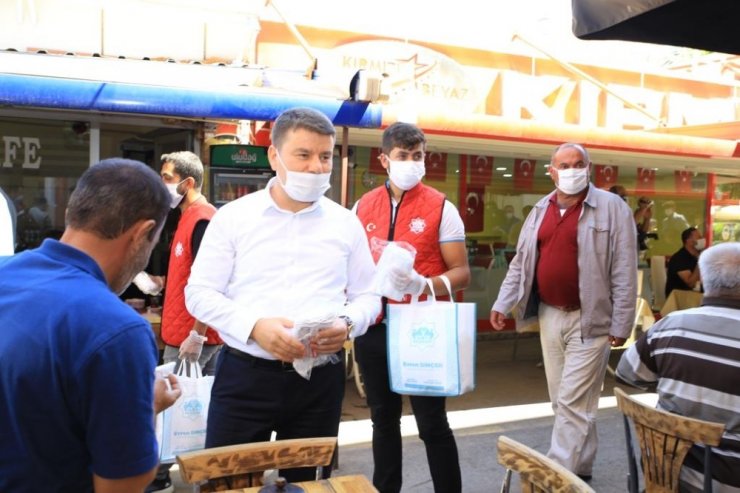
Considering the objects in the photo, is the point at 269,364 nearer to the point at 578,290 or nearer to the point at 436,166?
the point at 578,290

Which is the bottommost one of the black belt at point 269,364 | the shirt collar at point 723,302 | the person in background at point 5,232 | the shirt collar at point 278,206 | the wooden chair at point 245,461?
the wooden chair at point 245,461

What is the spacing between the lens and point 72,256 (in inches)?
55.9

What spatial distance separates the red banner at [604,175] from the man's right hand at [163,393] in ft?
30.3

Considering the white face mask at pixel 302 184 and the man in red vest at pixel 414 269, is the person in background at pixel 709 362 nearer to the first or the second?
the man in red vest at pixel 414 269

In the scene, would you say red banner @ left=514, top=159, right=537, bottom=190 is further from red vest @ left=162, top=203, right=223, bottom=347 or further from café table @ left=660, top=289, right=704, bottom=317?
red vest @ left=162, top=203, right=223, bottom=347

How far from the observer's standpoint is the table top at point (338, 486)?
200 centimetres

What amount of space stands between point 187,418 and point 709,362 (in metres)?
2.25

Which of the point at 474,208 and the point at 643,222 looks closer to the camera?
the point at 474,208

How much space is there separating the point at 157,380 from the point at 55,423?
37cm

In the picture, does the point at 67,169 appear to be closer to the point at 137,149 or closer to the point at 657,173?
the point at 137,149

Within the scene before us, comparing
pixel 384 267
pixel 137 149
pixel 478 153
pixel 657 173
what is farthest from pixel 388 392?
pixel 657 173

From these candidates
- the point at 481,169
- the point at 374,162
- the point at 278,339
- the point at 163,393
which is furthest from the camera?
the point at 481,169

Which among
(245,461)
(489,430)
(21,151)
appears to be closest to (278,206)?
(245,461)

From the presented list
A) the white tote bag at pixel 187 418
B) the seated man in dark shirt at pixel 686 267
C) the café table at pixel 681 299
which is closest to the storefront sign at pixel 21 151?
the white tote bag at pixel 187 418
